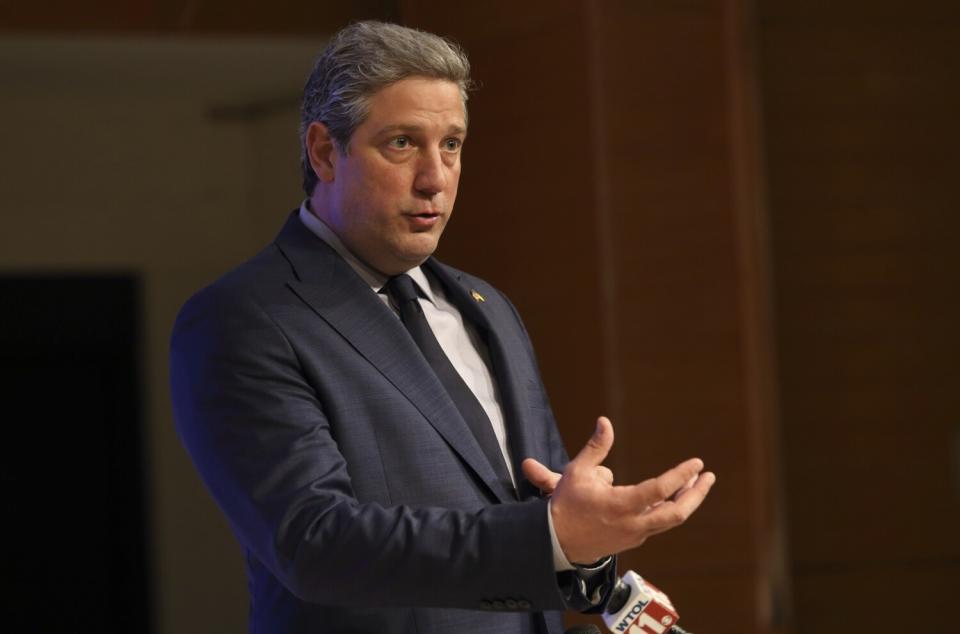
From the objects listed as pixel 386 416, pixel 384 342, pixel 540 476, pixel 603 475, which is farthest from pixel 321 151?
pixel 603 475

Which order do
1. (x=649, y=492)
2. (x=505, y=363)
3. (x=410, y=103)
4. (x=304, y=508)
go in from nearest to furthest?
(x=649, y=492)
(x=304, y=508)
(x=410, y=103)
(x=505, y=363)

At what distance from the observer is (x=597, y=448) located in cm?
146

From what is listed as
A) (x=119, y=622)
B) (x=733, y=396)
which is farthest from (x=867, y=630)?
(x=119, y=622)

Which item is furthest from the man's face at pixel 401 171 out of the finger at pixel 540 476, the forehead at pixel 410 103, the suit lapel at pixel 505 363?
the finger at pixel 540 476

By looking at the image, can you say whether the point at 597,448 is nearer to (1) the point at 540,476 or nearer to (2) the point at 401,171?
(1) the point at 540,476

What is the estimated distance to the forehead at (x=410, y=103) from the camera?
1710 mm

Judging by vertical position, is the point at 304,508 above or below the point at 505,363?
below

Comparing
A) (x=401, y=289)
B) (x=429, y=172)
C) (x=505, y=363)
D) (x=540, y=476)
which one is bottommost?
(x=540, y=476)

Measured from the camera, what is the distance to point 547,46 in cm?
356

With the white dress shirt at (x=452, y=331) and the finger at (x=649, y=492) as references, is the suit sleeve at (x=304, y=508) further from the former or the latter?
the white dress shirt at (x=452, y=331)

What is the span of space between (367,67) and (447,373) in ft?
1.33

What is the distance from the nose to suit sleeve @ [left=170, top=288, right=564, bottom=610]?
269mm

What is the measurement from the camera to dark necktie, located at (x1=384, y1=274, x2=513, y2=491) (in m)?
1.73

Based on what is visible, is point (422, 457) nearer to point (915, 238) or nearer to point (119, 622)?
→ point (915, 238)
